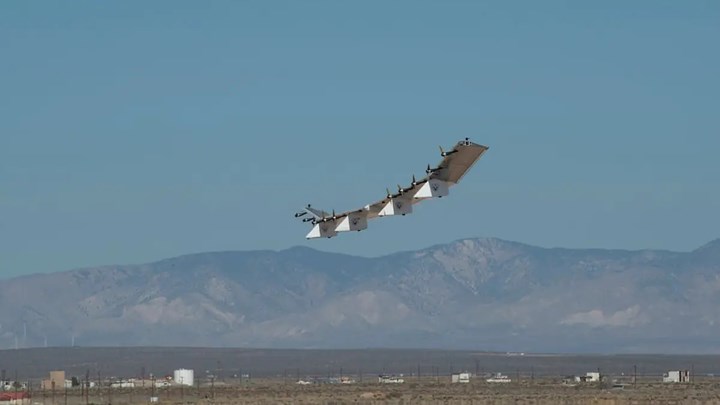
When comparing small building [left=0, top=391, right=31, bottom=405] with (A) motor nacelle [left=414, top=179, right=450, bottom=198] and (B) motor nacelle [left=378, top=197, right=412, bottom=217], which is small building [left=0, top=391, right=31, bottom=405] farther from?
(A) motor nacelle [left=414, top=179, right=450, bottom=198]

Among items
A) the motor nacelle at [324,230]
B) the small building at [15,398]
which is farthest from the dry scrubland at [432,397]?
the motor nacelle at [324,230]

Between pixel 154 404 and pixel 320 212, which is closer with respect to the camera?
pixel 320 212

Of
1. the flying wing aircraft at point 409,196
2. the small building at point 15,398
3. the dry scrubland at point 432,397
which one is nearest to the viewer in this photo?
the flying wing aircraft at point 409,196

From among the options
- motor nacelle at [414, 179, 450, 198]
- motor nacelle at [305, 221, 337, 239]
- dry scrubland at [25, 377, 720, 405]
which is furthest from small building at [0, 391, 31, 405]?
motor nacelle at [414, 179, 450, 198]

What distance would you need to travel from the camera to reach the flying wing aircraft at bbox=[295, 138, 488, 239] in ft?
355

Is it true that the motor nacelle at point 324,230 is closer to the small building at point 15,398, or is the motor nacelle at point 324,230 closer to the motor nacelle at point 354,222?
the motor nacelle at point 354,222

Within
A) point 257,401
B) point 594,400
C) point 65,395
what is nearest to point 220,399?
point 257,401

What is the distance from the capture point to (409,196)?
112m

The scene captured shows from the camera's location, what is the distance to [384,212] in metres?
113

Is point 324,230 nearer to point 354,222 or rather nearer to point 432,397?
point 354,222

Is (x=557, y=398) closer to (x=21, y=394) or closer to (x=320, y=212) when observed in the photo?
(x=21, y=394)

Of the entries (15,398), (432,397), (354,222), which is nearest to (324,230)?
(354,222)

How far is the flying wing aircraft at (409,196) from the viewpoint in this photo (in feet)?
355

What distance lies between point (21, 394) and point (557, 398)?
5111cm
